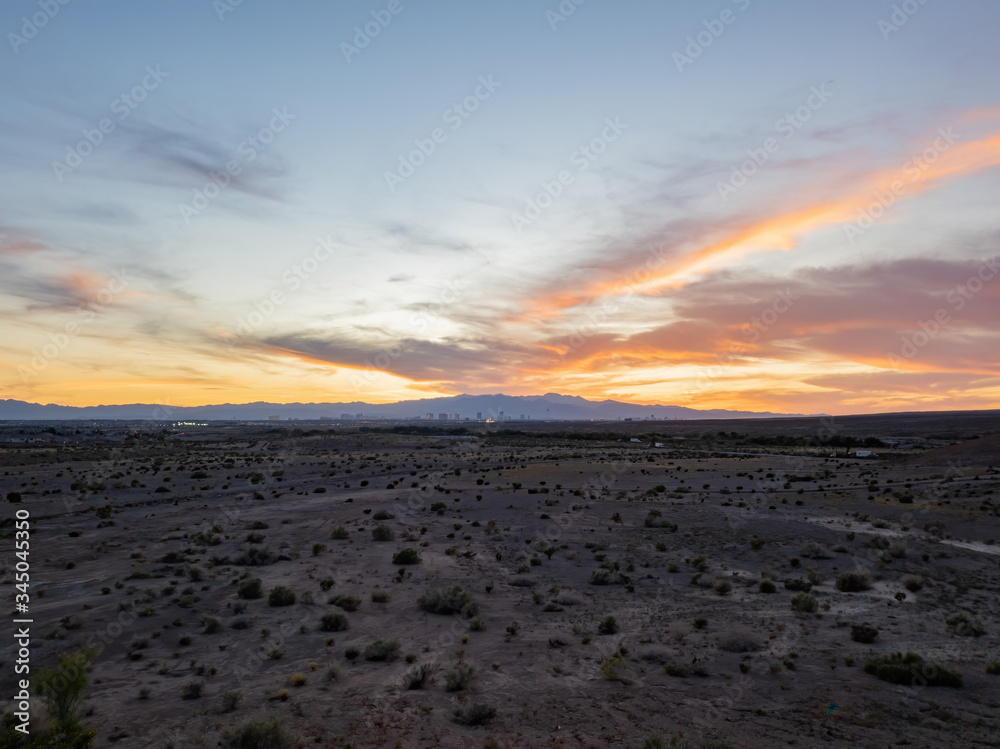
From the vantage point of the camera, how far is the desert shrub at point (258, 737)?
8672mm

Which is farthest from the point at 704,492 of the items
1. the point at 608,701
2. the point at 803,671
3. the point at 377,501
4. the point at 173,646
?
the point at 173,646

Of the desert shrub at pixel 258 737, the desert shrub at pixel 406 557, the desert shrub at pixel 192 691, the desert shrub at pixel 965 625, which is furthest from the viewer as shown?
the desert shrub at pixel 406 557

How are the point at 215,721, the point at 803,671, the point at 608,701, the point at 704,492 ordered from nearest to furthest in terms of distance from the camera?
the point at 215,721 → the point at 608,701 → the point at 803,671 → the point at 704,492

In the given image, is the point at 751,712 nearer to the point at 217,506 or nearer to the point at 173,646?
the point at 173,646

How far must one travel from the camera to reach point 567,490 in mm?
40500

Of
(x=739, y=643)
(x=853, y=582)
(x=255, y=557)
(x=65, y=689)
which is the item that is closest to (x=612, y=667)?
(x=739, y=643)

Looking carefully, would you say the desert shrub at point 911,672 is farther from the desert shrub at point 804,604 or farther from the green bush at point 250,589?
the green bush at point 250,589

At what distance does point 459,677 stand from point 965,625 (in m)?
12.7

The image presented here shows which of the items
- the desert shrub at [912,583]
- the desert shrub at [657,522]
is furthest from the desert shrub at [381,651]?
the desert shrub at [657,522]

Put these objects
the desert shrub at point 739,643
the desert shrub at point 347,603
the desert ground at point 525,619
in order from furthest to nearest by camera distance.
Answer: the desert shrub at point 347,603 < the desert shrub at point 739,643 < the desert ground at point 525,619

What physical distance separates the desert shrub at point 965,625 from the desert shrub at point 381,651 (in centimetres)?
1379

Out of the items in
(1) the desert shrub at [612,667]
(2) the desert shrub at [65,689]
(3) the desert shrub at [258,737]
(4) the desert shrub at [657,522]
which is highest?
(2) the desert shrub at [65,689]

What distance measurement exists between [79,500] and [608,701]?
130 feet

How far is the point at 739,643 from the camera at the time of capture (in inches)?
514
